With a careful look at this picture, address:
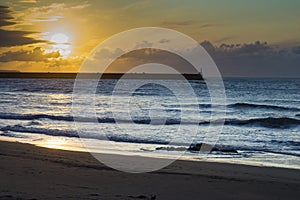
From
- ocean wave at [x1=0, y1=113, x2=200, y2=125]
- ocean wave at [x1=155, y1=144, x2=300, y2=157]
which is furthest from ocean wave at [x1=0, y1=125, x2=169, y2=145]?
ocean wave at [x1=0, y1=113, x2=200, y2=125]

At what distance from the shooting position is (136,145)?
14.8 metres

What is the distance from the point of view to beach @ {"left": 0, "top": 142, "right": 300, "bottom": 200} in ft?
21.1

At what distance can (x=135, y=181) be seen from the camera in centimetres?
761

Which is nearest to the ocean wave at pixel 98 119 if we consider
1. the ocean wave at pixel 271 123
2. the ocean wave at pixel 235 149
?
the ocean wave at pixel 271 123

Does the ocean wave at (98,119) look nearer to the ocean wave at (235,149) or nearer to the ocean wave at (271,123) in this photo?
the ocean wave at (271,123)

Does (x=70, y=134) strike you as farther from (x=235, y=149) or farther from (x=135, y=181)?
(x=135, y=181)

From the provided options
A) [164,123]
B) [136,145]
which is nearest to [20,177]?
[136,145]

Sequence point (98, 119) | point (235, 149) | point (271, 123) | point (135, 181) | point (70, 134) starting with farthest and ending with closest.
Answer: point (98, 119) < point (271, 123) < point (70, 134) < point (235, 149) < point (135, 181)

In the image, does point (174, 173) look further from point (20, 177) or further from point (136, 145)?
point (136, 145)

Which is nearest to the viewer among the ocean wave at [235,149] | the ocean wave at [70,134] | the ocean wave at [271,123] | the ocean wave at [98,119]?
the ocean wave at [235,149]

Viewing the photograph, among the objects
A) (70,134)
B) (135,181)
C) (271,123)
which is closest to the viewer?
(135,181)

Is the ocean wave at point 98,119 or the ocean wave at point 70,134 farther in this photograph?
the ocean wave at point 98,119

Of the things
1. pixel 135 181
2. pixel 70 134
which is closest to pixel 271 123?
pixel 70 134

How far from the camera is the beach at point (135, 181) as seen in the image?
21.1ft
